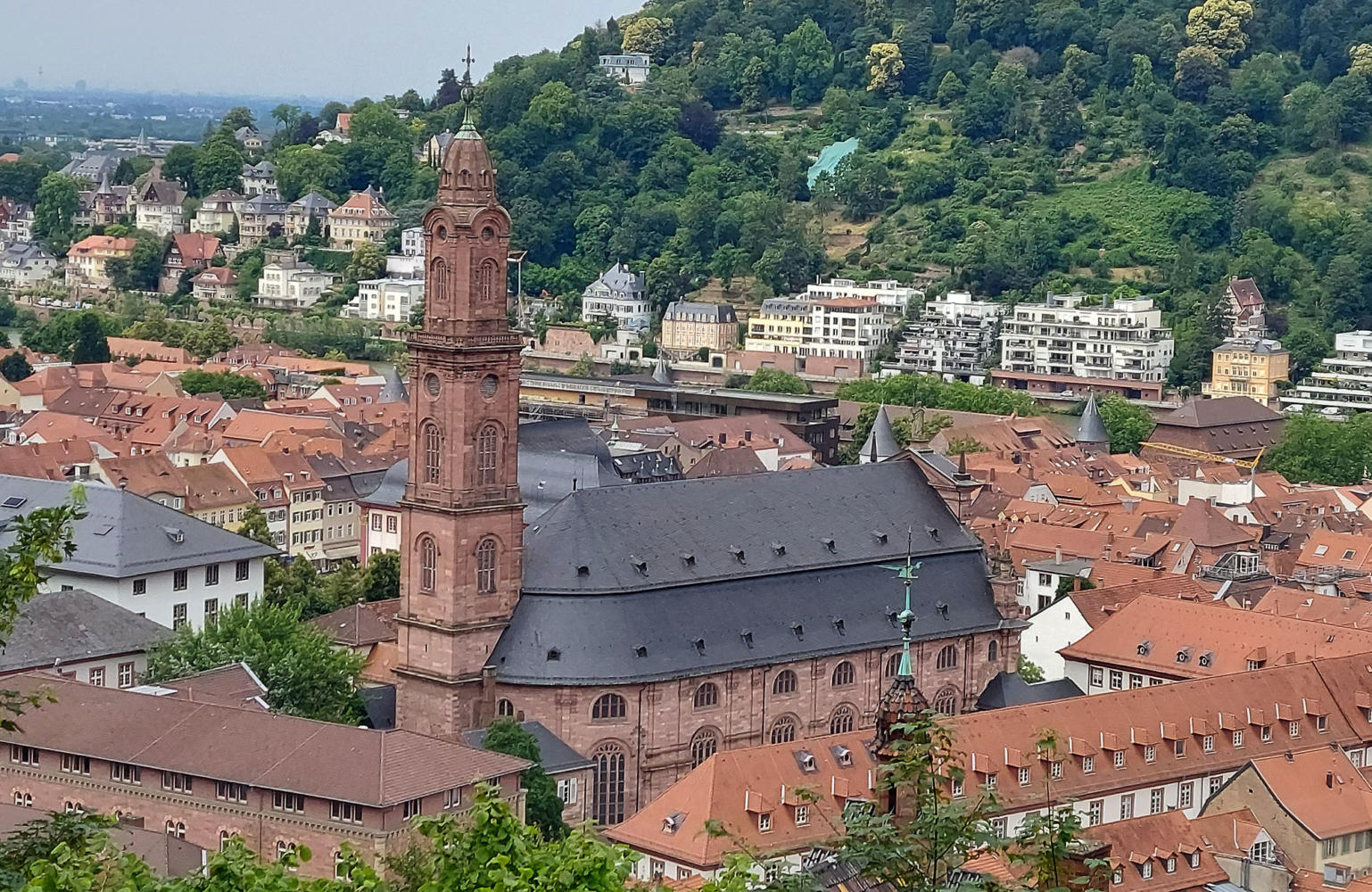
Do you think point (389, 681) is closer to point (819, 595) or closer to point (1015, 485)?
point (819, 595)

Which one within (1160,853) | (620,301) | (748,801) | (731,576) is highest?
(731,576)

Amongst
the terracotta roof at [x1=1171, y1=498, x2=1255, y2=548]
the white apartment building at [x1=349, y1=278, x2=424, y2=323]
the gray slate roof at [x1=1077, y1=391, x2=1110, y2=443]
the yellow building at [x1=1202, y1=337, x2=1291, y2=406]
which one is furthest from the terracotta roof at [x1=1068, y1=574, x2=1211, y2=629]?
the white apartment building at [x1=349, y1=278, x2=424, y2=323]

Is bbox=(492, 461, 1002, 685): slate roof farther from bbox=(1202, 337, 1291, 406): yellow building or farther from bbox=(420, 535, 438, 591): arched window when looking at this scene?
bbox=(1202, 337, 1291, 406): yellow building

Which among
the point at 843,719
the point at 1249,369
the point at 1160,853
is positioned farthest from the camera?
the point at 1249,369

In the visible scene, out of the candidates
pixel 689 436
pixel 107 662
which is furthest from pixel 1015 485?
pixel 107 662

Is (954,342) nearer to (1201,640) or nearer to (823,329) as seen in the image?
(823,329)

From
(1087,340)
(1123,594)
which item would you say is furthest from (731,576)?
(1087,340)
